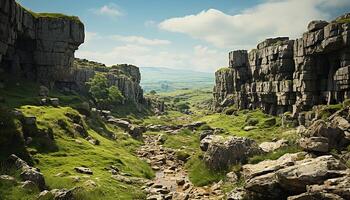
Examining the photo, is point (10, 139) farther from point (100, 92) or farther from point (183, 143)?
point (100, 92)

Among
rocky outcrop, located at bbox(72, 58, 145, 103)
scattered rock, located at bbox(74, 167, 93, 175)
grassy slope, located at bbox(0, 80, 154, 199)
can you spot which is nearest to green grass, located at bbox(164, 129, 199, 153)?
grassy slope, located at bbox(0, 80, 154, 199)

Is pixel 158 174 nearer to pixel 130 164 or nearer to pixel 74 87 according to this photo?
pixel 130 164

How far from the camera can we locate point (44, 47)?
309ft

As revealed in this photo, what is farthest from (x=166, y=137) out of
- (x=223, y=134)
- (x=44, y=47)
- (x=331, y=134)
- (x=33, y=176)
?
(x=33, y=176)

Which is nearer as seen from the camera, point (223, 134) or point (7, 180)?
point (7, 180)

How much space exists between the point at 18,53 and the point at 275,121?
71480 mm

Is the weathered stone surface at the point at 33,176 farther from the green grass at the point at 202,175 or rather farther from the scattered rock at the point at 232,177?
the scattered rock at the point at 232,177

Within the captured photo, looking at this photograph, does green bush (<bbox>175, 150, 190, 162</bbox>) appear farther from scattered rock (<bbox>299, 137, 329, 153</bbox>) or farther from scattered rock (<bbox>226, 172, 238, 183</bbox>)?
scattered rock (<bbox>299, 137, 329, 153</bbox>)

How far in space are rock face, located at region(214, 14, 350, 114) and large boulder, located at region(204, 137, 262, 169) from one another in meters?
42.0

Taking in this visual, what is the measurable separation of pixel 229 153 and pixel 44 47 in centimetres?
6603

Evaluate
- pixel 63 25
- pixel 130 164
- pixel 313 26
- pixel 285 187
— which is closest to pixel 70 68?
pixel 63 25

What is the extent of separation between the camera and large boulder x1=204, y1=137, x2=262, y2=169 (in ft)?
150

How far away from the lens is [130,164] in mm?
53219

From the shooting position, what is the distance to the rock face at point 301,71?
80956 mm
